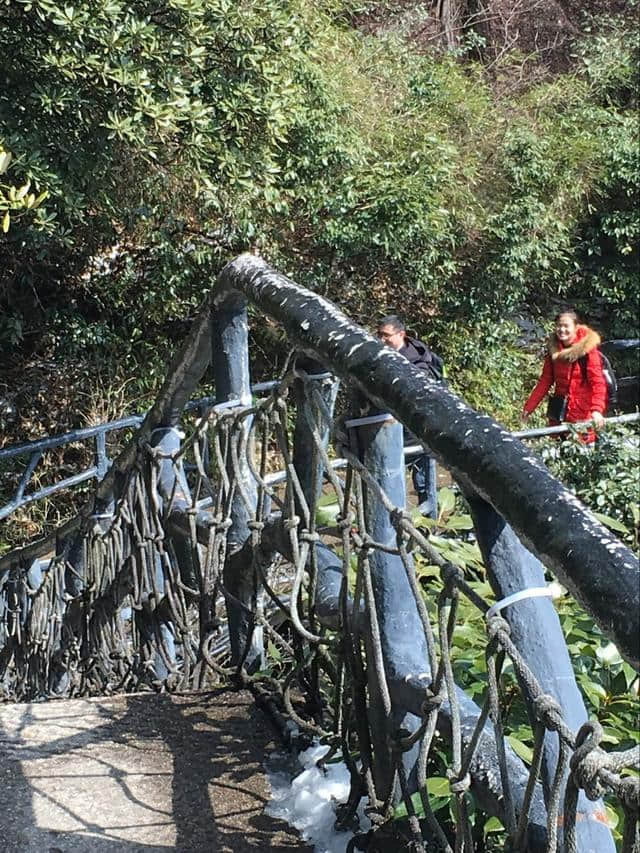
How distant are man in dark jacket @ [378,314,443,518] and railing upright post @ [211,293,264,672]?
393 centimetres

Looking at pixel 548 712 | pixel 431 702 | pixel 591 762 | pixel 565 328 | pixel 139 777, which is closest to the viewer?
pixel 591 762

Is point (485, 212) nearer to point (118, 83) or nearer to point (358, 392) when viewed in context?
point (118, 83)

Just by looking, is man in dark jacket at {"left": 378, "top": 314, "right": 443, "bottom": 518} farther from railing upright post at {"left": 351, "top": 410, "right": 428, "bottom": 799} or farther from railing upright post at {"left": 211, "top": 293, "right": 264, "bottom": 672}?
railing upright post at {"left": 351, "top": 410, "right": 428, "bottom": 799}

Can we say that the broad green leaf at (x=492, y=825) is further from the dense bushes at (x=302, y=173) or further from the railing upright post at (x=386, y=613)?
the dense bushes at (x=302, y=173)

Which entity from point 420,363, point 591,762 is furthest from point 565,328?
point 591,762

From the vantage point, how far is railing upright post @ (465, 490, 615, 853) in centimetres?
116

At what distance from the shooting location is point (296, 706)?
7.42 ft

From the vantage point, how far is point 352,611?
1724 mm

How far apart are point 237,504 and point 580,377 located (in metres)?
5.37

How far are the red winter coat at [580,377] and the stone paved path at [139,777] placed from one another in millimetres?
5294

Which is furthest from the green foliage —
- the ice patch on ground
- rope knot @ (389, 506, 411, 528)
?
rope knot @ (389, 506, 411, 528)

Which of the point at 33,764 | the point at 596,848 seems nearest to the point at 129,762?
the point at 33,764

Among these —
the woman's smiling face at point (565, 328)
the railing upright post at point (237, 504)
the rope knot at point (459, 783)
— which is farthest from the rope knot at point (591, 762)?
the woman's smiling face at point (565, 328)

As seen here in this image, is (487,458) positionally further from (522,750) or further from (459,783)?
(522,750)
